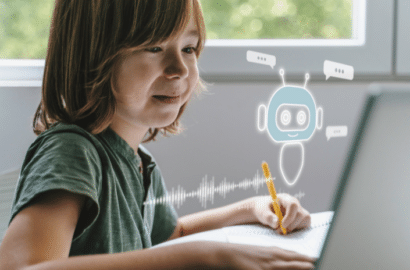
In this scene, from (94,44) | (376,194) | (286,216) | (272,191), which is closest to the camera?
(376,194)

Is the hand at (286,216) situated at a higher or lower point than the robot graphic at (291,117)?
lower

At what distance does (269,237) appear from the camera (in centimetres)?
56

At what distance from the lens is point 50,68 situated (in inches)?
20.6

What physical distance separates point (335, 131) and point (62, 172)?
618 mm

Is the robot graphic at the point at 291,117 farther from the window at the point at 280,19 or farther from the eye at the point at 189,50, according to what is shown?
the eye at the point at 189,50

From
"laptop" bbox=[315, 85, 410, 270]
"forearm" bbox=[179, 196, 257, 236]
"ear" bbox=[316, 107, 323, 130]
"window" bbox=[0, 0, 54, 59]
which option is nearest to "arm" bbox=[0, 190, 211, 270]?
"laptop" bbox=[315, 85, 410, 270]

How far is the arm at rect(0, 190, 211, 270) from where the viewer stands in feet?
1.08

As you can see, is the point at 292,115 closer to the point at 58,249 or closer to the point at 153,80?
the point at 153,80

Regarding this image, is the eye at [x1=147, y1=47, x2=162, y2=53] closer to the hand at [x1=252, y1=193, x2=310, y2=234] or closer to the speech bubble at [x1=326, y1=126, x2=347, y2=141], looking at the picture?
the hand at [x1=252, y1=193, x2=310, y2=234]

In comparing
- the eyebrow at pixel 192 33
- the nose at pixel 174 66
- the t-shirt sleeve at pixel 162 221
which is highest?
the eyebrow at pixel 192 33

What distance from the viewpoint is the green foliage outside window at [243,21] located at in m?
0.73

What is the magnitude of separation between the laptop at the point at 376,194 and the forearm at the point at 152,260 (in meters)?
0.10

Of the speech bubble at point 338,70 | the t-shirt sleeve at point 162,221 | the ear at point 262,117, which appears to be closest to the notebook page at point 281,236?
the t-shirt sleeve at point 162,221

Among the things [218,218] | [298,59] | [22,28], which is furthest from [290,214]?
[22,28]
